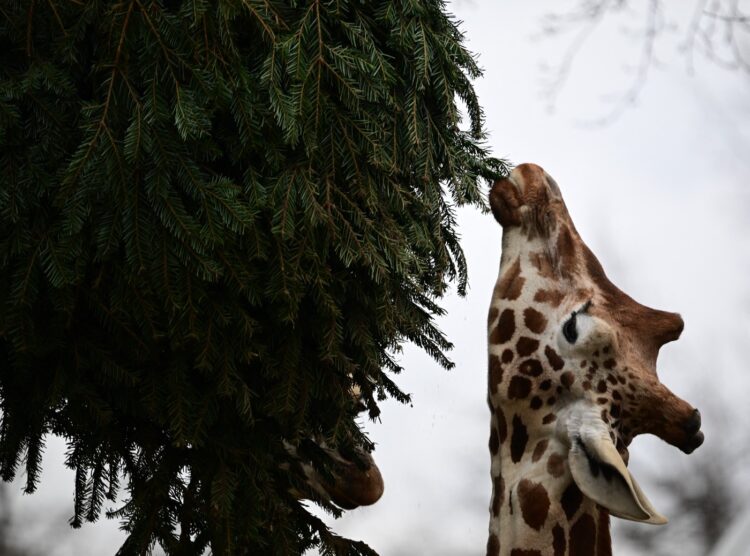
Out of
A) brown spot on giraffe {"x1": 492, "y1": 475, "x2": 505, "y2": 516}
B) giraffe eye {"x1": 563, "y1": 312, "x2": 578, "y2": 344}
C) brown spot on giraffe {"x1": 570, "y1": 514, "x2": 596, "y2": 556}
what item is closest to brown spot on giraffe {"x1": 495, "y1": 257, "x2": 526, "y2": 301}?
giraffe eye {"x1": 563, "y1": 312, "x2": 578, "y2": 344}

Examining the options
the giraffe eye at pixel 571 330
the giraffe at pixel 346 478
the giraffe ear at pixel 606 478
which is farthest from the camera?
the giraffe at pixel 346 478

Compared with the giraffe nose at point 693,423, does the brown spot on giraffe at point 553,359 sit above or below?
above

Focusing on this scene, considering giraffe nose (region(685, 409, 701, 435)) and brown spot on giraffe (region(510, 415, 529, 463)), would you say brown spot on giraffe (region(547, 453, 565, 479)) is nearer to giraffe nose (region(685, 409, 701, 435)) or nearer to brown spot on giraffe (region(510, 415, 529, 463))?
brown spot on giraffe (region(510, 415, 529, 463))

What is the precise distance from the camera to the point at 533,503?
218 cm

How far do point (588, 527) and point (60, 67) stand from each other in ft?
4.35

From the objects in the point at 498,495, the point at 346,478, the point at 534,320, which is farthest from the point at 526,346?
the point at 346,478

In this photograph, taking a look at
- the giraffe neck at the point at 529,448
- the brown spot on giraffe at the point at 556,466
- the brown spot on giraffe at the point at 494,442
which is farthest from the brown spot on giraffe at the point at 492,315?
the brown spot on giraffe at the point at 556,466

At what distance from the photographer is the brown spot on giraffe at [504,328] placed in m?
2.34

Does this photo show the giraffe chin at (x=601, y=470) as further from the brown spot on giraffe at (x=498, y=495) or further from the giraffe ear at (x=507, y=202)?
the giraffe ear at (x=507, y=202)

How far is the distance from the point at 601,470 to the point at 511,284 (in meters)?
0.46

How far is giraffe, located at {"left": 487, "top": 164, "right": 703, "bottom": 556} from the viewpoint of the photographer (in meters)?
2.16

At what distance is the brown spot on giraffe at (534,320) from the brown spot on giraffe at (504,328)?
3cm

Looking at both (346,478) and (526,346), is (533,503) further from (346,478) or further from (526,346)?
(346,478)

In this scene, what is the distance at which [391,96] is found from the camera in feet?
7.57
